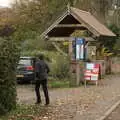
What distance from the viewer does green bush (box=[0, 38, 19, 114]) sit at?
13.2m

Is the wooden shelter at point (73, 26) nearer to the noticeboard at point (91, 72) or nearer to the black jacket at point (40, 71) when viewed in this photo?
the noticeboard at point (91, 72)

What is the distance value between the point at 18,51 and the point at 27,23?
1480 inches

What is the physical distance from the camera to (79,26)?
27344 mm

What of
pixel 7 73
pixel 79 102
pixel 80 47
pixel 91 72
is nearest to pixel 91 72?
pixel 91 72

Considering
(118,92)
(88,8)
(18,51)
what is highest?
(88,8)

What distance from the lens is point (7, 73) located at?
44.1 feet

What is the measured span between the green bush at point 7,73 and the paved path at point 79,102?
3.56 ft

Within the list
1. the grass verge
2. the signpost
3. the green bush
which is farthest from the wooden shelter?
the green bush

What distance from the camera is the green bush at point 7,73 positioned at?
13242mm

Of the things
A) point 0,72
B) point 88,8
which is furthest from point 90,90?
point 88,8

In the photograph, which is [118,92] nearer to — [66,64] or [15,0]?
[66,64]

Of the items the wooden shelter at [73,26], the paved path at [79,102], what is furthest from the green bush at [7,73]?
the wooden shelter at [73,26]

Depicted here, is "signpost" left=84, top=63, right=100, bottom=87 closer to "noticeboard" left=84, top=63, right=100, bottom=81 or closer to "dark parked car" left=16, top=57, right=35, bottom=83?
"noticeboard" left=84, top=63, right=100, bottom=81

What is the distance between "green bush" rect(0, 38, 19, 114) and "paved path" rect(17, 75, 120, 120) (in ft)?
3.56
